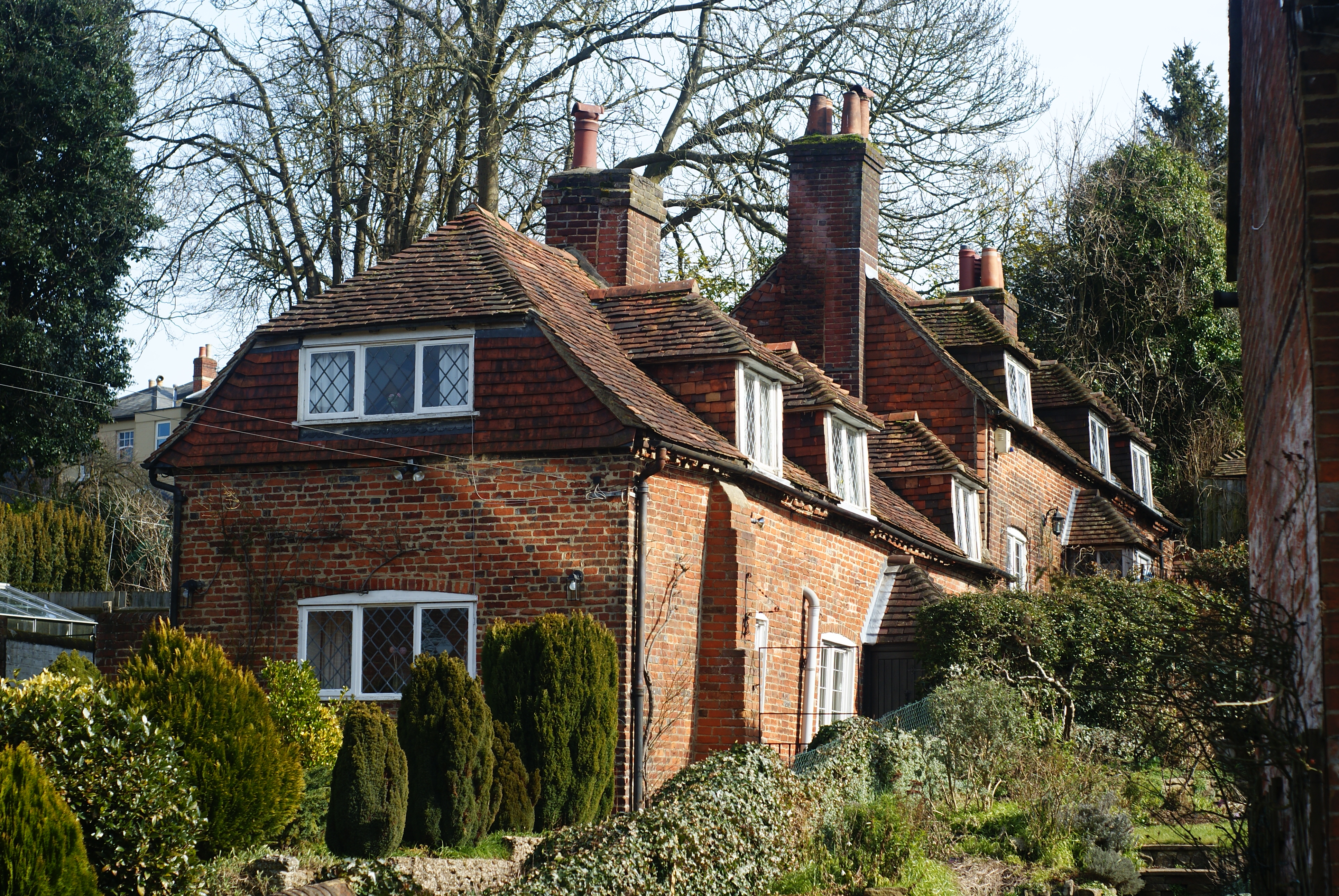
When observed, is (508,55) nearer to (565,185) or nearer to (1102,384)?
(565,185)

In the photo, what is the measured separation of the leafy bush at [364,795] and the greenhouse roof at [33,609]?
24.7ft

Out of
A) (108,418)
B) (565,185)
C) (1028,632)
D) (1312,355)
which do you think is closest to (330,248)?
A: (108,418)

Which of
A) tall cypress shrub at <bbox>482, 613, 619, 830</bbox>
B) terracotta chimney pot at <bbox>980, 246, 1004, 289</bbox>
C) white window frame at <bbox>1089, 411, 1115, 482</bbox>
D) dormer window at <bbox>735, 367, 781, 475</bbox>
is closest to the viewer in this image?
tall cypress shrub at <bbox>482, 613, 619, 830</bbox>

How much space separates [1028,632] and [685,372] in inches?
245

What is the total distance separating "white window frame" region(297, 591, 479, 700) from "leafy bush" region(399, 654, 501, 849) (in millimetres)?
3953

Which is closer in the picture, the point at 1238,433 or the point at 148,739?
the point at 148,739

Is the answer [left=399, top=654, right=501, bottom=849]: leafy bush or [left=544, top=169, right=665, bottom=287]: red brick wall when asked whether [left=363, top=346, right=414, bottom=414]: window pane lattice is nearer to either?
[left=544, top=169, right=665, bottom=287]: red brick wall

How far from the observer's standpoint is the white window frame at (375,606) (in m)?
16.7

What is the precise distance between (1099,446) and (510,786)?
24.1 metres

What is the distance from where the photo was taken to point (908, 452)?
2530 centimetres

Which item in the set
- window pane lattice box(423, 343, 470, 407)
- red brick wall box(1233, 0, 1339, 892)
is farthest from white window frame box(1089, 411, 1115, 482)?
red brick wall box(1233, 0, 1339, 892)

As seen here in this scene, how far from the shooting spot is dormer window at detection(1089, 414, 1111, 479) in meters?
33.6

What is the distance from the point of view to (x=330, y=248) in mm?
28969

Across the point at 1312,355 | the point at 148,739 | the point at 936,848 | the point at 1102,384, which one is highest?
the point at 1102,384
